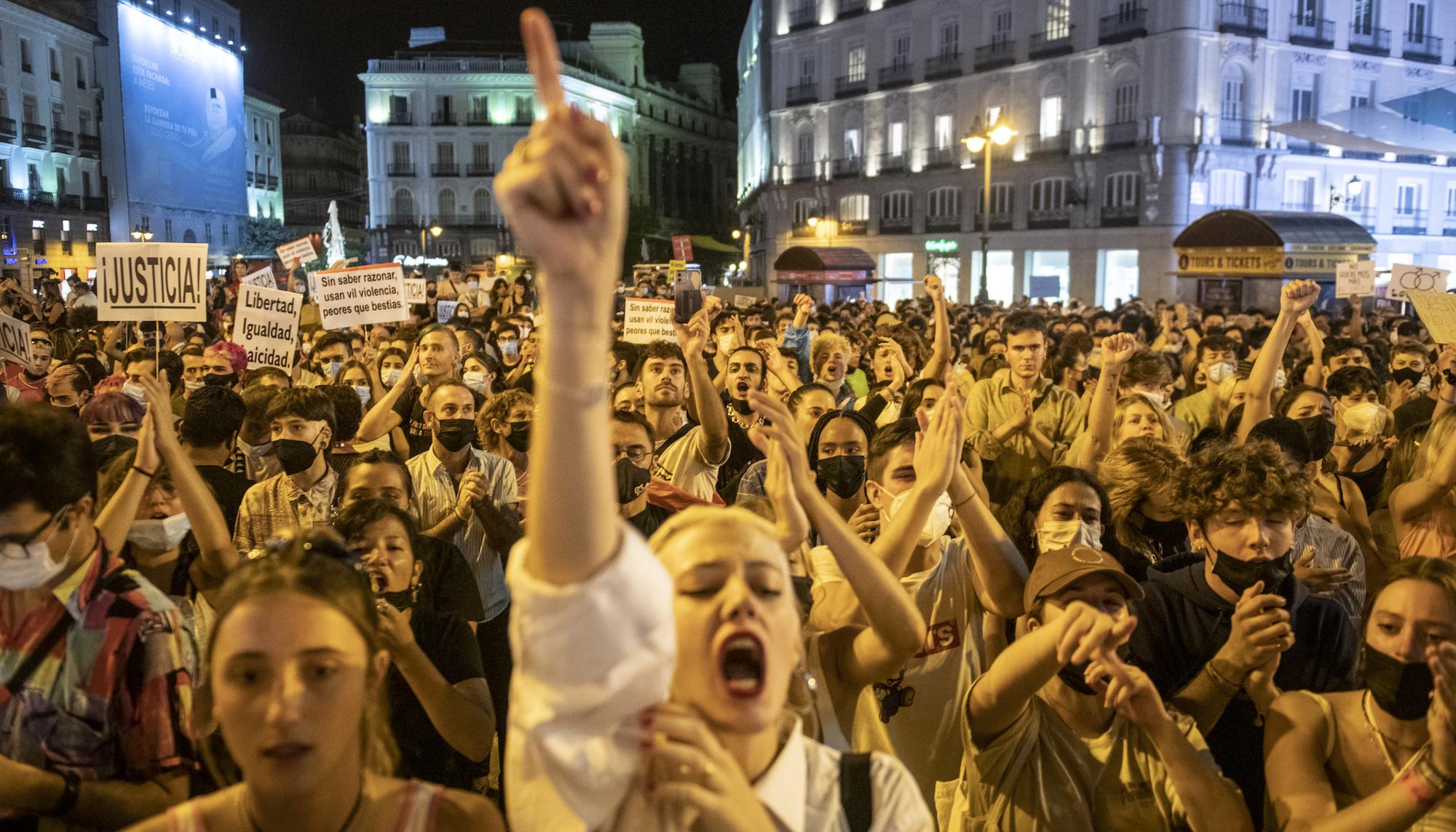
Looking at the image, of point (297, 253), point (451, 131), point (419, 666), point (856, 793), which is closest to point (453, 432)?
point (419, 666)

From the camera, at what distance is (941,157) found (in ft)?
160

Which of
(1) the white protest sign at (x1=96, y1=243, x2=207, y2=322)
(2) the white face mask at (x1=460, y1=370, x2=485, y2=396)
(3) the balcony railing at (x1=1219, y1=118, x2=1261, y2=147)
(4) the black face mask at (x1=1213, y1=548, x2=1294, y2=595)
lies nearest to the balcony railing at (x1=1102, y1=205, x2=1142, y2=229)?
(3) the balcony railing at (x1=1219, y1=118, x2=1261, y2=147)

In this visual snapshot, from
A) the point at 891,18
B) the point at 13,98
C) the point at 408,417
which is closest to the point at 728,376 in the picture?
the point at 408,417

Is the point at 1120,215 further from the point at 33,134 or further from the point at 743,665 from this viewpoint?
the point at 33,134

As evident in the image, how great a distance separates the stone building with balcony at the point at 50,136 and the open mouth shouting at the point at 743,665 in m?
52.7

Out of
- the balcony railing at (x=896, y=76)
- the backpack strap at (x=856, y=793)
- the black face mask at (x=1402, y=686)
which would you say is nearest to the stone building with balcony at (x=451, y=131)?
the balcony railing at (x=896, y=76)

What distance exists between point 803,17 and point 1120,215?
64.0 ft

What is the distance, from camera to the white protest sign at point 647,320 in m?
9.60

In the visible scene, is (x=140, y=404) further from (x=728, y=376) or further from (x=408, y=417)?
(x=728, y=376)

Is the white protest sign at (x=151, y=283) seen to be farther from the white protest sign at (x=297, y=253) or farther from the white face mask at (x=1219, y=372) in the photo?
the white face mask at (x=1219, y=372)

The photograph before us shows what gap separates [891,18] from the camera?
50.2 metres

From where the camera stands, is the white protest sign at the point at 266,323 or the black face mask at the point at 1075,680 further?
the white protest sign at the point at 266,323

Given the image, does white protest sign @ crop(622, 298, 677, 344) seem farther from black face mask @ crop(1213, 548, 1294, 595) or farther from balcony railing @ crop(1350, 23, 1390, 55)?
balcony railing @ crop(1350, 23, 1390, 55)

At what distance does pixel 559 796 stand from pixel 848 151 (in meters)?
52.9
